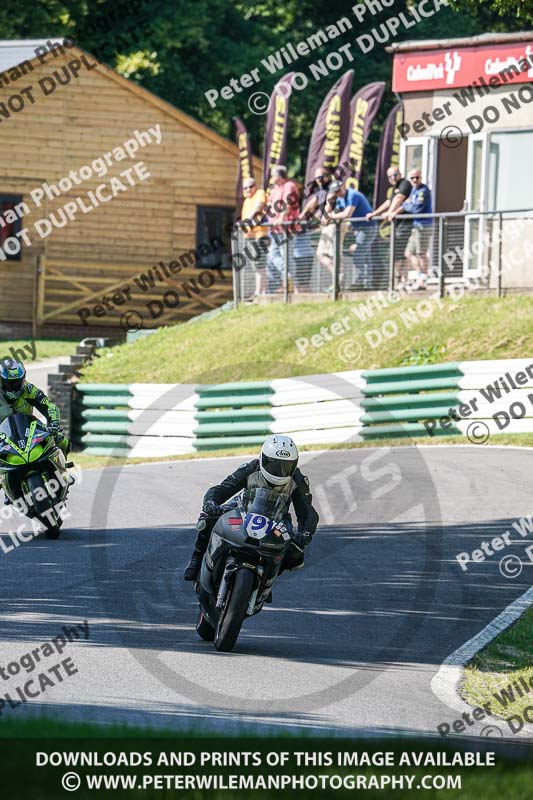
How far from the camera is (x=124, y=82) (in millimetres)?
35812

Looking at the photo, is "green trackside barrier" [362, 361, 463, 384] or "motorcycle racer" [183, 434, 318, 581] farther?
"green trackside barrier" [362, 361, 463, 384]

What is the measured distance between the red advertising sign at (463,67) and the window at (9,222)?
12.9 m

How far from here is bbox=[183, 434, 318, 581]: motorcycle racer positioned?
9.02 m

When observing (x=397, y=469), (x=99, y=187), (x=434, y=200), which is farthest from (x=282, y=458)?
(x=99, y=187)

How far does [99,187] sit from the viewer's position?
3572 cm

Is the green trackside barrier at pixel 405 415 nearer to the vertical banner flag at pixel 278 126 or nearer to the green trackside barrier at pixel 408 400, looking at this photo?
the green trackside barrier at pixel 408 400

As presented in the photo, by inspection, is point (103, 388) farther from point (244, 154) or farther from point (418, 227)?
point (244, 154)

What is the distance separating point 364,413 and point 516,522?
247 inches

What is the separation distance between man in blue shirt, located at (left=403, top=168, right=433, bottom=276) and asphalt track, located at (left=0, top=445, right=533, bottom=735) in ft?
17.3

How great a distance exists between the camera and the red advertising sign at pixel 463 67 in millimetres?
23838

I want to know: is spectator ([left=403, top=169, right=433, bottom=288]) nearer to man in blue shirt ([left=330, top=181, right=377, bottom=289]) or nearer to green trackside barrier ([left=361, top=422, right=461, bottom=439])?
man in blue shirt ([left=330, top=181, right=377, bottom=289])

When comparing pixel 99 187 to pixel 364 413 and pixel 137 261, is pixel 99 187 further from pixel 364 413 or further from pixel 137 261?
pixel 364 413

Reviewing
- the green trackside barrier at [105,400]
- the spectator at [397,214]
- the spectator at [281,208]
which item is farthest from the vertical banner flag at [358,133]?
the green trackside barrier at [105,400]

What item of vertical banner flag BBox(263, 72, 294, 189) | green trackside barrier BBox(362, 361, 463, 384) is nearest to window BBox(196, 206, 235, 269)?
vertical banner flag BBox(263, 72, 294, 189)
